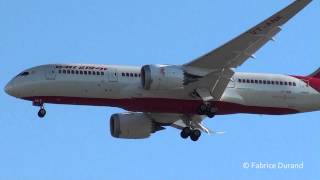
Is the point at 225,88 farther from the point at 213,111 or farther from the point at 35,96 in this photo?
the point at 35,96

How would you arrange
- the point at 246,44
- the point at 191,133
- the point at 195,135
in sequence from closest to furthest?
1. the point at 246,44
2. the point at 195,135
3. the point at 191,133

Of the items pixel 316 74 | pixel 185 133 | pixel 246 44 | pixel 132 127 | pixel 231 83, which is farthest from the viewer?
pixel 316 74

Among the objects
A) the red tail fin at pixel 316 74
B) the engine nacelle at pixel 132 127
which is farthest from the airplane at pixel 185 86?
the engine nacelle at pixel 132 127

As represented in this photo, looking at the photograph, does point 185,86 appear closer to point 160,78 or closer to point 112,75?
point 160,78

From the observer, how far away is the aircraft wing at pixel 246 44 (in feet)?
206

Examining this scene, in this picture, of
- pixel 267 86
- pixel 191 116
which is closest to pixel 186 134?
pixel 191 116

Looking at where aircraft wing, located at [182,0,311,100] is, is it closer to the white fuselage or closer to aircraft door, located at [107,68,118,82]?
the white fuselage

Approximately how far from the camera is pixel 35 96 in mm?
66875

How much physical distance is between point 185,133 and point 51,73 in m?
9.00

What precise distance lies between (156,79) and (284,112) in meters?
9.31

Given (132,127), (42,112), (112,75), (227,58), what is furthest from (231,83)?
(42,112)

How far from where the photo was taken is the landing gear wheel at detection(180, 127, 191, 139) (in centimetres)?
7011

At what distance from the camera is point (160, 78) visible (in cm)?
6519

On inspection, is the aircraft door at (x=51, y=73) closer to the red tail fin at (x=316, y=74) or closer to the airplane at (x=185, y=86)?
the airplane at (x=185, y=86)
